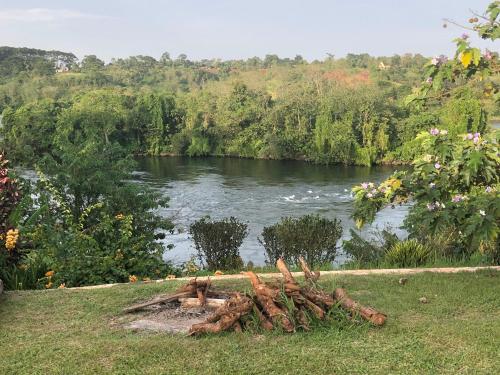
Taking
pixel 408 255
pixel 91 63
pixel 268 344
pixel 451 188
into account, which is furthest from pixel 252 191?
pixel 91 63

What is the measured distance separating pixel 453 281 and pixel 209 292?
2310 mm

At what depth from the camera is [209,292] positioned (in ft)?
15.5

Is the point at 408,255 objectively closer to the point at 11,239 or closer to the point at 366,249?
the point at 366,249

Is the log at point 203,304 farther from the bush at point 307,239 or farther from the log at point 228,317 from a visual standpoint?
the bush at point 307,239

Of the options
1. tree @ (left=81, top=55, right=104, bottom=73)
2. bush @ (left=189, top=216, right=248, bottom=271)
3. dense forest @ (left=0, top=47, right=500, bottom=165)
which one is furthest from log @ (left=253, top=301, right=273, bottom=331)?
tree @ (left=81, top=55, right=104, bottom=73)

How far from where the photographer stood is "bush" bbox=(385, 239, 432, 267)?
7.27m

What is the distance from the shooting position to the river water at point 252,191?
2152 centimetres

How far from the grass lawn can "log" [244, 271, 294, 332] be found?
9 cm

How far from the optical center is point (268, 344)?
12.6 ft

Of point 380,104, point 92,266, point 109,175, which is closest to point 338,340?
point 92,266

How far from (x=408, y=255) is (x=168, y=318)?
3969 millimetres

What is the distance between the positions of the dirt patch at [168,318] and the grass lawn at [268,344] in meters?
0.13

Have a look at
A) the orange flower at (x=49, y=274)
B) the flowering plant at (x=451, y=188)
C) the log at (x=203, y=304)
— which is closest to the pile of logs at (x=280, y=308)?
the log at (x=203, y=304)

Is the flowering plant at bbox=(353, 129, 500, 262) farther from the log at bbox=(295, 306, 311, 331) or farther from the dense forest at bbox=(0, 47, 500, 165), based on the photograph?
the dense forest at bbox=(0, 47, 500, 165)
